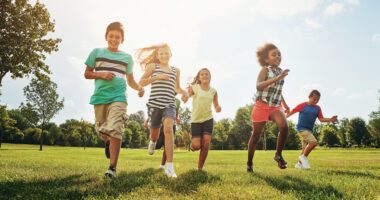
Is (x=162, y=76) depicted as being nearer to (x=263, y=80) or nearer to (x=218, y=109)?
(x=218, y=109)

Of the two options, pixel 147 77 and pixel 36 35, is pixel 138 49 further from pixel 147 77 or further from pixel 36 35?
pixel 36 35

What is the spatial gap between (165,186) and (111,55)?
2.88 m

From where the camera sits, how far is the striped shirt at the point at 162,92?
7.05m

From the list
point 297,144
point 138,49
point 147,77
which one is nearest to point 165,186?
point 147,77

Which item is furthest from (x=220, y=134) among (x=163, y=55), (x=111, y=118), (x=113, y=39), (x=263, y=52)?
(x=111, y=118)

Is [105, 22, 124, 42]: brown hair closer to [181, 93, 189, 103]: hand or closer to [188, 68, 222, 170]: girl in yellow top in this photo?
[181, 93, 189, 103]: hand

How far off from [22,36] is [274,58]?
1834 centimetres

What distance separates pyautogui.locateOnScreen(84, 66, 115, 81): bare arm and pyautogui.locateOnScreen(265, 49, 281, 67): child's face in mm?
3853

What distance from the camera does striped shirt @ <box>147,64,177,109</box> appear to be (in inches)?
277

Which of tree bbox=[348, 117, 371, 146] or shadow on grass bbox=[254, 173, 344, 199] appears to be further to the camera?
tree bbox=[348, 117, 371, 146]

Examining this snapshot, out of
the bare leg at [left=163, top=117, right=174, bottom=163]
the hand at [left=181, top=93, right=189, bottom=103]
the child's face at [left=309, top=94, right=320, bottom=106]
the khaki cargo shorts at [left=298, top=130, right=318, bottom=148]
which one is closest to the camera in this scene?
the bare leg at [left=163, top=117, right=174, bottom=163]

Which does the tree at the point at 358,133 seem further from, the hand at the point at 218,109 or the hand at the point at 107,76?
the hand at the point at 107,76

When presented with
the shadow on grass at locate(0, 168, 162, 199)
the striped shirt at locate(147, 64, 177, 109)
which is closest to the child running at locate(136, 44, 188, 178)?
the striped shirt at locate(147, 64, 177, 109)

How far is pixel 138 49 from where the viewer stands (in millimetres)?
8086
